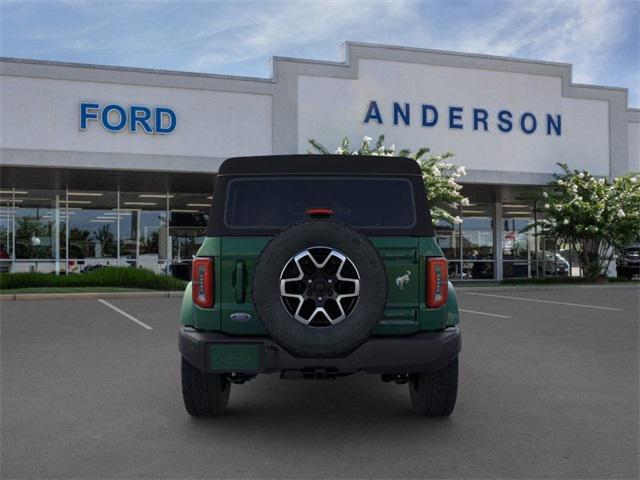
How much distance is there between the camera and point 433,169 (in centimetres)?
2138

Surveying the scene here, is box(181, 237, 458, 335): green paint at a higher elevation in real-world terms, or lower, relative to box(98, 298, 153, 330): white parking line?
higher

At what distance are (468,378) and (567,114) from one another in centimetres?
2178

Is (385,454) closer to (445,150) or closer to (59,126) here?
(59,126)

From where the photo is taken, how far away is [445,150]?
23.8 metres

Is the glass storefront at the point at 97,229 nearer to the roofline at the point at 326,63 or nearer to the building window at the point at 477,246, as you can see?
the building window at the point at 477,246

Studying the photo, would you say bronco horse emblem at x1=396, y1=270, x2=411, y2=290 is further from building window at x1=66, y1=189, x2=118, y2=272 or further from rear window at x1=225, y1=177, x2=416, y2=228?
building window at x1=66, y1=189, x2=118, y2=272

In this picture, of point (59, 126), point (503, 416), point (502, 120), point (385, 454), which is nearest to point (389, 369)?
point (385, 454)

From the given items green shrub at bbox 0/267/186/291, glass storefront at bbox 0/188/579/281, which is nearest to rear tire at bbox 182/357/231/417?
green shrub at bbox 0/267/186/291

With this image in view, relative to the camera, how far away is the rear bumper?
432cm

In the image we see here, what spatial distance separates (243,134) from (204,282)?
57.3 ft

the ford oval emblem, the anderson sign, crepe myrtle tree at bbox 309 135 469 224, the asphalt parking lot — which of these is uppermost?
the anderson sign

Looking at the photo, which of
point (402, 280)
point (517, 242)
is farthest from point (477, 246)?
point (402, 280)

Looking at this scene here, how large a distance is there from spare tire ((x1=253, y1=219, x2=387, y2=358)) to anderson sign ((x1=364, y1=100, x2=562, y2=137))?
62.8 ft

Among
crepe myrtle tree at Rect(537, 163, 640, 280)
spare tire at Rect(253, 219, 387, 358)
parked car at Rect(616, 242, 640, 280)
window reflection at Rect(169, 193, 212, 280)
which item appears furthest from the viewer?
parked car at Rect(616, 242, 640, 280)
